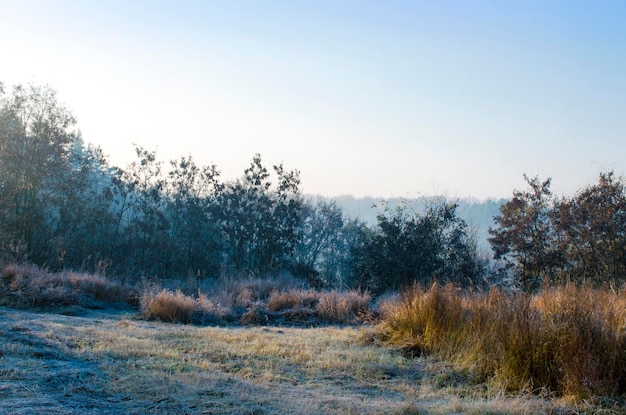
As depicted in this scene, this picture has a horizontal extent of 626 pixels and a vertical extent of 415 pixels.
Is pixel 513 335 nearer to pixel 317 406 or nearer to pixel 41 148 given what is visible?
pixel 317 406

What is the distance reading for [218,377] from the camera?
233 inches

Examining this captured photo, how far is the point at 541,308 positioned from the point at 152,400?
526 cm

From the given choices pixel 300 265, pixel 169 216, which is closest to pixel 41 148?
pixel 169 216

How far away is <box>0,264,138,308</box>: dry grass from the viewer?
40.4ft

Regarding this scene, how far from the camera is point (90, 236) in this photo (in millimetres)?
24703

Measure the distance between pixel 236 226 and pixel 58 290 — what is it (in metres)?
14.1

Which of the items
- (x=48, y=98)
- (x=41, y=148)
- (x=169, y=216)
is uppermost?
(x=48, y=98)

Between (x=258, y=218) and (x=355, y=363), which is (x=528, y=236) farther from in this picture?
(x=355, y=363)

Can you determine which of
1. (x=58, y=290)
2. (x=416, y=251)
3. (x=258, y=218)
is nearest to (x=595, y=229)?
(x=416, y=251)

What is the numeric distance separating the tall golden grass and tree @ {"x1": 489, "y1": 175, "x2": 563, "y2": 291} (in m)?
15.5

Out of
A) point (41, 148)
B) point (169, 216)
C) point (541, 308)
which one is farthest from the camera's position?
point (169, 216)

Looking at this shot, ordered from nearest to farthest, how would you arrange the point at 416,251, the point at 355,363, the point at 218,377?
the point at 218,377 → the point at 355,363 → the point at 416,251

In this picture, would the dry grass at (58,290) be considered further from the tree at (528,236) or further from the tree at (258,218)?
the tree at (528,236)

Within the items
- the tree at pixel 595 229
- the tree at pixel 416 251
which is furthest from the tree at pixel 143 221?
the tree at pixel 595 229
